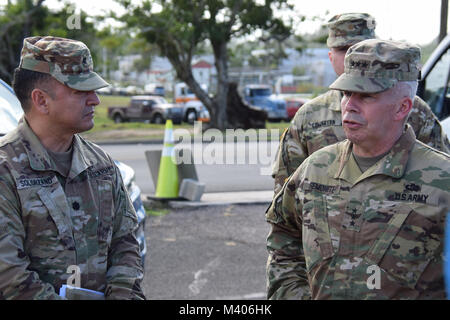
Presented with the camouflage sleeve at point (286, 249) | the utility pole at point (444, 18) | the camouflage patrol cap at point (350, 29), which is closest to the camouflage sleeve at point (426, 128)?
the camouflage patrol cap at point (350, 29)

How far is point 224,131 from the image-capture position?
26953 mm

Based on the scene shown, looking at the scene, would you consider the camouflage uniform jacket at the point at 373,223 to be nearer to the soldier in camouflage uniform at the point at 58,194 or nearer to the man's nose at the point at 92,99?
the soldier in camouflage uniform at the point at 58,194

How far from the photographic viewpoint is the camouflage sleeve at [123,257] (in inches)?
107

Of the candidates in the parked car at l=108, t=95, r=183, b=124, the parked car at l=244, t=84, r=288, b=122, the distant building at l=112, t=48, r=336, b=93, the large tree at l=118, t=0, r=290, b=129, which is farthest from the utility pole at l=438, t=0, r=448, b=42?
the distant building at l=112, t=48, r=336, b=93

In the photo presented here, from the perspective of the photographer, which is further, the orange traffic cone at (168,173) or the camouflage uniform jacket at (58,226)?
the orange traffic cone at (168,173)

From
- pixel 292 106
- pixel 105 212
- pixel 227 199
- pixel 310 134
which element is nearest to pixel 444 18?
pixel 227 199

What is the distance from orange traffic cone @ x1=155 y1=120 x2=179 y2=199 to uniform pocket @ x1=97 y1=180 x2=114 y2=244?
20.9 feet

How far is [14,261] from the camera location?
2.46 meters

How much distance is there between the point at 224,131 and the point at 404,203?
24.7 meters

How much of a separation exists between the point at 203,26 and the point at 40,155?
24.7 meters

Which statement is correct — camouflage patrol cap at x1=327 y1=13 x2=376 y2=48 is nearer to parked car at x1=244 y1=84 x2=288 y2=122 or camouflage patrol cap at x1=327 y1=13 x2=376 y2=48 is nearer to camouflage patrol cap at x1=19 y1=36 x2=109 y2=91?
camouflage patrol cap at x1=19 y1=36 x2=109 y2=91

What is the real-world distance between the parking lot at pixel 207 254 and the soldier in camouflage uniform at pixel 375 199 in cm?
313

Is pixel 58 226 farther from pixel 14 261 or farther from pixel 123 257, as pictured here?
pixel 123 257

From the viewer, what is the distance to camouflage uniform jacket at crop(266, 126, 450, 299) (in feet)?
7.56
